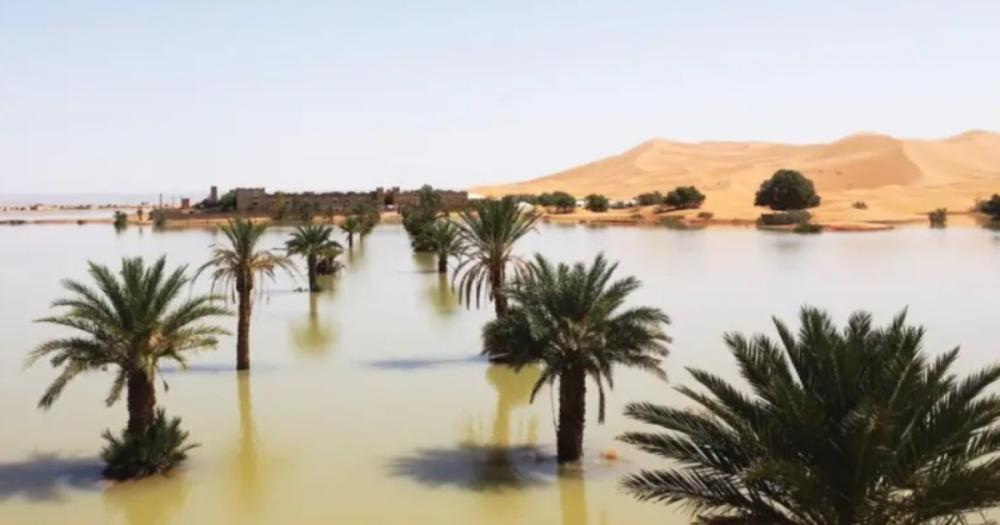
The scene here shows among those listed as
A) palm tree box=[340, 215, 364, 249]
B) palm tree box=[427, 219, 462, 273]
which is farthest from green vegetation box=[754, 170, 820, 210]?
palm tree box=[427, 219, 462, 273]

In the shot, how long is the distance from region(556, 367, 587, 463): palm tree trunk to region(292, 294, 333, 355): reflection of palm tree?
1179cm

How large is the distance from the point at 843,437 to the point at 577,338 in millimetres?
6928

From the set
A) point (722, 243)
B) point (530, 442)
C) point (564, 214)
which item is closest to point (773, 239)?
point (722, 243)

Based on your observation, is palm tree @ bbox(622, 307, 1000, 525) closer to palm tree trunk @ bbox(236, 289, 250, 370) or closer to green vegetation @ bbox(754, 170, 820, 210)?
palm tree trunk @ bbox(236, 289, 250, 370)

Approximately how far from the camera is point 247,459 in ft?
49.3

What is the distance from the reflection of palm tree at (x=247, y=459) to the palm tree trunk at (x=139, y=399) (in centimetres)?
165

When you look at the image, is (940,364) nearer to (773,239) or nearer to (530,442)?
(530,442)

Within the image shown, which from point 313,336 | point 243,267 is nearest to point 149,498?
point 243,267

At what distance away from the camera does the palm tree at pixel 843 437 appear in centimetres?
696

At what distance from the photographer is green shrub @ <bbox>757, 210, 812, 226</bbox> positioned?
80.6 metres

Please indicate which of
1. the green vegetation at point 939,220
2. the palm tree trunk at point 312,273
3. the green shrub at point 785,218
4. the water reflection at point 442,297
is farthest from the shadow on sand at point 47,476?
the green vegetation at point 939,220

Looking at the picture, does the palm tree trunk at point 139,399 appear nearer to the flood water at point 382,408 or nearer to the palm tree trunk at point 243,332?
the flood water at point 382,408

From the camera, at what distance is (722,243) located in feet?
203

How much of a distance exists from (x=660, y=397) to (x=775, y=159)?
175 m
